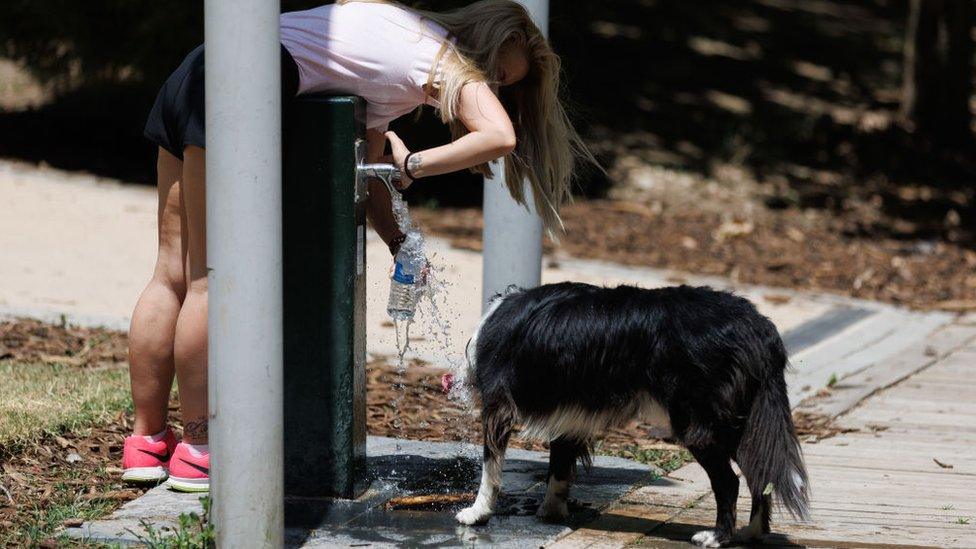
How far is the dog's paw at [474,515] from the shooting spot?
362 cm

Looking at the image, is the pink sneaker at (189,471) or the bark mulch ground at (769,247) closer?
the pink sneaker at (189,471)

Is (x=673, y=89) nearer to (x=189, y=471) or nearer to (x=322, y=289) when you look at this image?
(x=322, y=289)

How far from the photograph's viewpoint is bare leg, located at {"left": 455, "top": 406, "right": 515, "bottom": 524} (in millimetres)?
3562

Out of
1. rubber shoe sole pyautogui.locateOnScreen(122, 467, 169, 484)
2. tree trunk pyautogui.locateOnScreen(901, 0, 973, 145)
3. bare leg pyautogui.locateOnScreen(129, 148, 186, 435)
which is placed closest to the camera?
bare leg pyautogui.locateOnScreen(129, 148, 186, 435)

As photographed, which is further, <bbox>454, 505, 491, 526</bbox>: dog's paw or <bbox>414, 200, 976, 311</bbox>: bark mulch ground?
<bbox>414, 200, 976, 311</bbox>: bark mulch ground

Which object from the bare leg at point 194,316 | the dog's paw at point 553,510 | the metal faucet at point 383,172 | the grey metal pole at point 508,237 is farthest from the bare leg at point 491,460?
the grey metal pole at point 508,237

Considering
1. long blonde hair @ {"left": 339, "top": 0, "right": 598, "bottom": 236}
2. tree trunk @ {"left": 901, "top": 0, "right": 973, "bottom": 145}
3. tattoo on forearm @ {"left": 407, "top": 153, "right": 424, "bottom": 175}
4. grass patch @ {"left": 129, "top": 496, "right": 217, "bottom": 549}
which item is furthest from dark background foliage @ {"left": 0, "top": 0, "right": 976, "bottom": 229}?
grass patch @ {"left": 129, "top": 496, "right": 217, "bottom": 549}

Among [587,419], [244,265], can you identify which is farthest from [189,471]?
[587,419]

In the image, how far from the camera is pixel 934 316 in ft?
25.5

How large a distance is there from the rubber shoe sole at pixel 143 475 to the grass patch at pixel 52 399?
0.48 m

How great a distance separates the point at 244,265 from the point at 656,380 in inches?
46.6

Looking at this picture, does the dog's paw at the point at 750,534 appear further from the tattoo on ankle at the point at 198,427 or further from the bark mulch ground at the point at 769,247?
the bark mulch ground at the point at 769,247

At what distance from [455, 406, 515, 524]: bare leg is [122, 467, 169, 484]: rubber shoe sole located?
3.35ft

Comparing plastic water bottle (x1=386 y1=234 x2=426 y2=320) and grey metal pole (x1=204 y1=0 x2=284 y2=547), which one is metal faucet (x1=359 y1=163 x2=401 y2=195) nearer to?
plastic water bottle (x1=386 y1=234 x2=426 y2=320)
